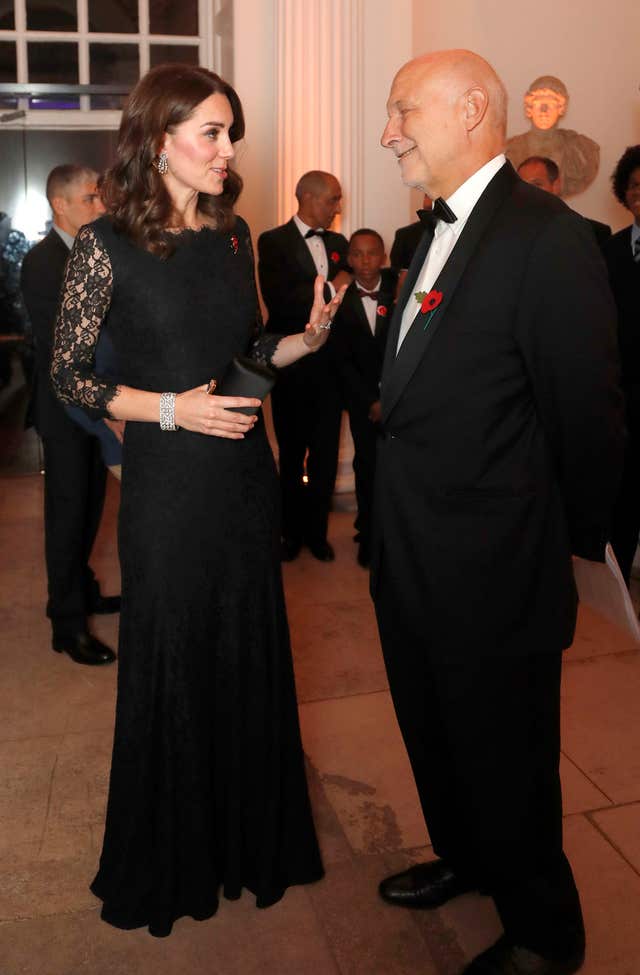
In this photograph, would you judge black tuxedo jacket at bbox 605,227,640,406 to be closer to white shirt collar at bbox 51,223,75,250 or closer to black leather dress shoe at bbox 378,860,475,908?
white shirt collar at bbox 51,223,75,250

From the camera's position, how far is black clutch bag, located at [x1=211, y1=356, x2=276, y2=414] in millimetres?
2191

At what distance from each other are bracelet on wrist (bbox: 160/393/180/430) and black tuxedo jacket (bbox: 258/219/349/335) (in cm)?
318

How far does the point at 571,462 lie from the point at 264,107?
486 cm

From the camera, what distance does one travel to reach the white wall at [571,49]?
6.99m

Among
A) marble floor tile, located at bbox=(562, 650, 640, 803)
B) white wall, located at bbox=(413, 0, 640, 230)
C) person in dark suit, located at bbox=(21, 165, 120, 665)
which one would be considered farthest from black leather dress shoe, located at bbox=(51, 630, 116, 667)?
white wall, located at bbox=(413, 0, 640, 230)

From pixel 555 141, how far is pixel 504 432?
5.69 meters

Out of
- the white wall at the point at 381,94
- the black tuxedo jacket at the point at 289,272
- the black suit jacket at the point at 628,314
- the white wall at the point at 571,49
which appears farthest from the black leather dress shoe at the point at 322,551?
the white wall at the point at 571,49

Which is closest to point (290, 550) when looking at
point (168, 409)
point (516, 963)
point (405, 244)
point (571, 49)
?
point (405, 244)

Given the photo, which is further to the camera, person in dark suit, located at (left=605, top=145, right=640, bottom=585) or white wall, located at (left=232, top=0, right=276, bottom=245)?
white wall, located at (left=232, top=0, right=276, bottom=245)

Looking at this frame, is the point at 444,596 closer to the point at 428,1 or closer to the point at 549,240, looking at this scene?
the point at 549,240

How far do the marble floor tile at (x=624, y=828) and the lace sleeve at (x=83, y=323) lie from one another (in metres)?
1.75

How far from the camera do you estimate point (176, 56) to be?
7023 millimetres

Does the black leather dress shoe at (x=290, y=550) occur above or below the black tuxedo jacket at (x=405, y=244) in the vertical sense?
below

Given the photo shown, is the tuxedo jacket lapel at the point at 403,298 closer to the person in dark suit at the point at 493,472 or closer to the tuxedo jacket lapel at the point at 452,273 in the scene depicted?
the person in dark suit at the point at 493,472
